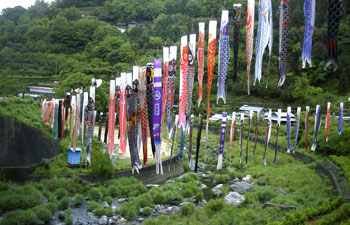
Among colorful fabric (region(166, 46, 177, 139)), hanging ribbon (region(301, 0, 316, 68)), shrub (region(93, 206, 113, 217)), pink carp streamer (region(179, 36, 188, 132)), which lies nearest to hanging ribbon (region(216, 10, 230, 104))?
pink carp streamer (region(179, 36, 188, 132))

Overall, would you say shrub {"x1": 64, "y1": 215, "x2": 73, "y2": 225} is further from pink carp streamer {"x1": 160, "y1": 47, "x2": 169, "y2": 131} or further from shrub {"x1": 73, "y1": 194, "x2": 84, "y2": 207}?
pink carp streamer {"x1": 160, "y1": 47, "x2": 169, "y2": 131}

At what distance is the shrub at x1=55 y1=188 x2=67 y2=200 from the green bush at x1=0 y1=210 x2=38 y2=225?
1.81 meters

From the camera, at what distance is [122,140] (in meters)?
11.0

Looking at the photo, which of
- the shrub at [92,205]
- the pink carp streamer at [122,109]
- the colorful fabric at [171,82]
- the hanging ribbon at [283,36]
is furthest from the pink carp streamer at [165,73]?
the shrub at [92,205]

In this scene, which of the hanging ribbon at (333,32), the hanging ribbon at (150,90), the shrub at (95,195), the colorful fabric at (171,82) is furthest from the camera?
the shrub at (95,195)

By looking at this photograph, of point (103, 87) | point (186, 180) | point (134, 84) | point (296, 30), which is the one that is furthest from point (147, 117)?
point (296, 30)

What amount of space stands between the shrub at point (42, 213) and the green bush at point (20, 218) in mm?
238

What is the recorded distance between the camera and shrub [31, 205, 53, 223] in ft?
33.7

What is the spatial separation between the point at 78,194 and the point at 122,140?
8.38 ft

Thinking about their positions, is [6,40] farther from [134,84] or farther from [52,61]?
A: [134,84]

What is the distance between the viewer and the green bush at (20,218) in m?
9.38

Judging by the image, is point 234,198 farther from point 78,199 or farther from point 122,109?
point 78,199

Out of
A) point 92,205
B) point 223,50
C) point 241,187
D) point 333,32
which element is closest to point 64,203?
point 92,205

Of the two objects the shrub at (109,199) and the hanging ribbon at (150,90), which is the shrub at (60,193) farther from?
the hanging ribbon at (150,90)
